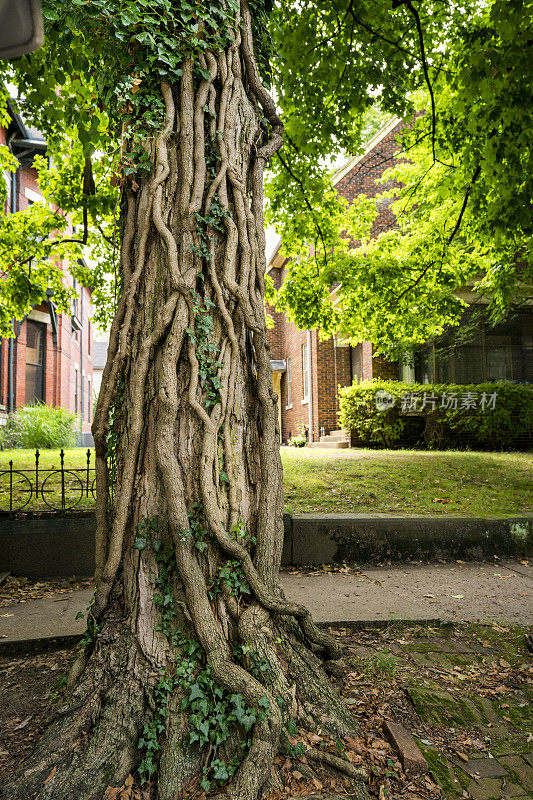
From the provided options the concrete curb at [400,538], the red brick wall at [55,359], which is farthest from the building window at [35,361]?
the concrete curb at [400,538]

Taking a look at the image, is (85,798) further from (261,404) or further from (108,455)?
(261,404)

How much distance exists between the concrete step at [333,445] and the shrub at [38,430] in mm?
7169

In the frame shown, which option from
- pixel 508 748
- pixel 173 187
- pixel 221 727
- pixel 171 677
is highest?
pixel 173 187

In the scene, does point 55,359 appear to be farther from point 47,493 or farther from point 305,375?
point 47,493

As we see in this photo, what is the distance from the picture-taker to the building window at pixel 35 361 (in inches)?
698

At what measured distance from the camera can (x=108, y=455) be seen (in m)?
2.68

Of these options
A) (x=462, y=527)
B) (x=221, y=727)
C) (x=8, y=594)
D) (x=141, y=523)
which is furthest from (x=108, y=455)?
(x=462, y=527)

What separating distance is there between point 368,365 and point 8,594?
11.7 meters

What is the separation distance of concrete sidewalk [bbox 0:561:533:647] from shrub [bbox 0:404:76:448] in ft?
32.1

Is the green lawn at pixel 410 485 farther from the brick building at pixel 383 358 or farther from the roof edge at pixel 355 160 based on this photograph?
Result: the roof edge at pixel 355 160

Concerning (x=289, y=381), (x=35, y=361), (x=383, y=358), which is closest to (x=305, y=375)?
(x=289, y=381)

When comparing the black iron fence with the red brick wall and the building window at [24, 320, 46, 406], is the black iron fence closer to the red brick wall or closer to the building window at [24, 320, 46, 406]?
the red brick wall

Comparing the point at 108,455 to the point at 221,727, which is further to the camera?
the point at 108,455

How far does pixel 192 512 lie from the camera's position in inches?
92.7
